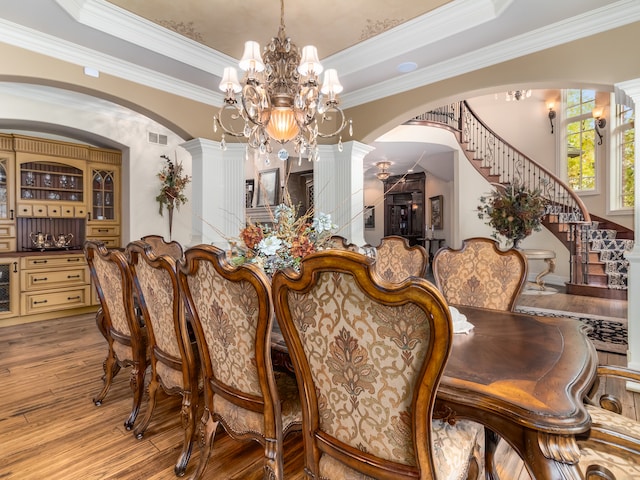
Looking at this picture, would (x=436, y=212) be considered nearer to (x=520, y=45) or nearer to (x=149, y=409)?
(x=520, y=45)

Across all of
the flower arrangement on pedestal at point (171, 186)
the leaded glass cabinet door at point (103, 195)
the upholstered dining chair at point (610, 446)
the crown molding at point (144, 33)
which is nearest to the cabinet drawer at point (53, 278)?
the leaded glass cabinet door at point (103, 195)

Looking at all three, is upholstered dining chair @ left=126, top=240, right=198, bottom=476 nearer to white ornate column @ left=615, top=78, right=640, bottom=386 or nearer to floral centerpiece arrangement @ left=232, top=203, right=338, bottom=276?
floral centerpiece arrangement @ left=232, top=203, right=338, bottom=276

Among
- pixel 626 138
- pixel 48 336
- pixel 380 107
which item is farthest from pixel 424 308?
pixel 626 138

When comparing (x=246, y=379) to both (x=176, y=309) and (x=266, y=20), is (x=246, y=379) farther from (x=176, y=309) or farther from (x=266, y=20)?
(x=266, y=20)

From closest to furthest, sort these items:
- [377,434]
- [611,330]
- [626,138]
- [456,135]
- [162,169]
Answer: [377,434], [611,330], [162,169], [626,138], [456,135]

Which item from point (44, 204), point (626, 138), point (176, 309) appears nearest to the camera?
point (176, 309)

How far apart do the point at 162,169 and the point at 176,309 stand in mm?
4706

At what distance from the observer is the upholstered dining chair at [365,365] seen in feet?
2.63

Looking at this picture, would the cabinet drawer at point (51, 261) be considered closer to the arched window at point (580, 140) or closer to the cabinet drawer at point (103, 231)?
the cabinet drawer at point (103, 231)

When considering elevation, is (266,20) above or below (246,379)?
above

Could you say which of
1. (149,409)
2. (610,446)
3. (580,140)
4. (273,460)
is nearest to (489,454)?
(610,446)

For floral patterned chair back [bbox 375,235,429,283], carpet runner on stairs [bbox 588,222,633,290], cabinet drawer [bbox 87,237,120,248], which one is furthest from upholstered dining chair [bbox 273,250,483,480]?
carpet runner on stairs [bbox 588,222,633,290]

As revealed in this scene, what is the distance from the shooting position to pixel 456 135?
7.13 m

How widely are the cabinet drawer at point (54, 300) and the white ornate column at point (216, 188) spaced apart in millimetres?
1983
